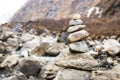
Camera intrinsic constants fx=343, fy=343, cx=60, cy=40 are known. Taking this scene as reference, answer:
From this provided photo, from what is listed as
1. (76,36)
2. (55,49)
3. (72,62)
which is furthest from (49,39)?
(72,62)

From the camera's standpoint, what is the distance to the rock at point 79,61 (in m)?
14.7

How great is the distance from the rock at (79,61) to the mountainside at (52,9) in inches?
2836

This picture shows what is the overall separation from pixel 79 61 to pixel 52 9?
3732 inches

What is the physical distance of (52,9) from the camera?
10912cm

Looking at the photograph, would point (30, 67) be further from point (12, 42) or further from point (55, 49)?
point (12, 42)

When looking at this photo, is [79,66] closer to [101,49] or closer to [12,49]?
[101,49]

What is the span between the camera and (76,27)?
1566 cm

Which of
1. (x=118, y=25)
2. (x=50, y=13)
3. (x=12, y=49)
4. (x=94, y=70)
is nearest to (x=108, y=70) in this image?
(x=94, y=70)

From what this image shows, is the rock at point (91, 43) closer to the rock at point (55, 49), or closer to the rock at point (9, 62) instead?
the rock at point (55, 49)

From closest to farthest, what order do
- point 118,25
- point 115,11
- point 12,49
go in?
point 118,25, point 12,49, point 115,11

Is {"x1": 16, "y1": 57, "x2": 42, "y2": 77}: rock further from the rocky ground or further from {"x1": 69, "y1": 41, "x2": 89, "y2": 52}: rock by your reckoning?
{"x1": 69, "y1": 41, "x2": 89, "y2": 52}: rock

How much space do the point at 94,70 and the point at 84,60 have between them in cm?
63

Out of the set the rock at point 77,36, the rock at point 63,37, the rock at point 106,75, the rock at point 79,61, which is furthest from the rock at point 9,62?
the rock at point 106,75

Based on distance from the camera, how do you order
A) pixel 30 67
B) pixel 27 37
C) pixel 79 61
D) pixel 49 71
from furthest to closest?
pixel 27 37
pixel 30 67
pixel 49 71
pixel 79 61
